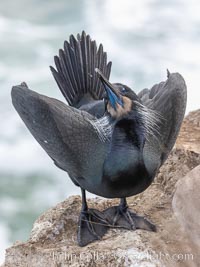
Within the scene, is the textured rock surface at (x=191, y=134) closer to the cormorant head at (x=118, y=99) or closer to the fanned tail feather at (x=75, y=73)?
the fanned tail feather at (x=75, y=73)

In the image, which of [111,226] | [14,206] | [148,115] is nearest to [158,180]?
[111,226]

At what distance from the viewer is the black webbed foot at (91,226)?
3980mm

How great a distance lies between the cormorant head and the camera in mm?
3541

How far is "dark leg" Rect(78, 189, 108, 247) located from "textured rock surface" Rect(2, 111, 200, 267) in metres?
0.05

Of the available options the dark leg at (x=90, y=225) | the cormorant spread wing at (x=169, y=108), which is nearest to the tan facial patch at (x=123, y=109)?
the cormorant spread wing at (x=169, y=108)

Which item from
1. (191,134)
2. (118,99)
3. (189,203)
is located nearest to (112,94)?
(118,99)

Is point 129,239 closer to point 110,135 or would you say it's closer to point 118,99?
point 110,135

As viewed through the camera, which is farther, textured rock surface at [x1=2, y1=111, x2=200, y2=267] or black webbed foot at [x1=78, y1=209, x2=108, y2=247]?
black webbed foot at [x1=78, y1=209, x2=108, y2=247]

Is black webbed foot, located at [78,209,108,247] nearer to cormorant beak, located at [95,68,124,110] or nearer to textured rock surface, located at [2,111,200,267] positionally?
textured rock surface, located at [2,111,200,267]

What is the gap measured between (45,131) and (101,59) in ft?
2.99

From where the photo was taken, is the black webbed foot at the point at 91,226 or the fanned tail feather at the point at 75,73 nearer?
the black webbed foot at the point at 91,226

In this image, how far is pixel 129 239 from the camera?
153 inches

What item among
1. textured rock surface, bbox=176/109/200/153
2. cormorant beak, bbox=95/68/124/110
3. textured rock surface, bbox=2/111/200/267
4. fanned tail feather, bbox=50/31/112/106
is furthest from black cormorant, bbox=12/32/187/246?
textured rock surface, bbox=176/109/200/153

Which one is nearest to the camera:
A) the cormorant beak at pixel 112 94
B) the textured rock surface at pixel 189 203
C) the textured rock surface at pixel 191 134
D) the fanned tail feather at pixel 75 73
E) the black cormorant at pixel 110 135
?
the cormorant beak at pixel 112 94
